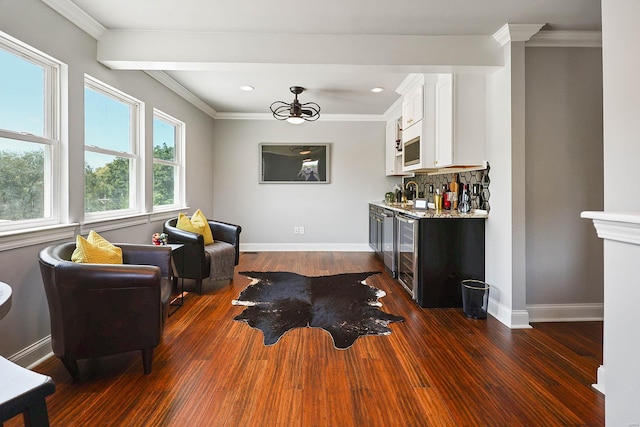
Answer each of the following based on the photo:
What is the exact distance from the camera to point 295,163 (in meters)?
6.10

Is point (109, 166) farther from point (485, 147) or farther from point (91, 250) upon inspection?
point (485, 147)

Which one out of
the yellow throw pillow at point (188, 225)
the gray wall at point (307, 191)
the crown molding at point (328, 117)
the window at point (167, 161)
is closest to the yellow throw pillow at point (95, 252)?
the yellow throw pillow at point (188, 225)

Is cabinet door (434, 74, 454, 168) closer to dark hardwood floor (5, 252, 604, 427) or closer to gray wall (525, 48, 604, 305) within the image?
gray wall (525, 48, 604, 305)

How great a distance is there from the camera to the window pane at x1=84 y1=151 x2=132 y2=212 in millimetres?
2975

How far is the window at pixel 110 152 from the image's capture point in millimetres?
2959

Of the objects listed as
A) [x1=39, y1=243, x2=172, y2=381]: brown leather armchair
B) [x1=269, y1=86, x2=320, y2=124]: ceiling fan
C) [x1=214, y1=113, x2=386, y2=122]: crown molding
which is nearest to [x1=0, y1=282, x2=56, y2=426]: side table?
[x1=39, y1=243, x2=172, y2=381]: brown leather armchair

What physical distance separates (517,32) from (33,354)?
13.6ft

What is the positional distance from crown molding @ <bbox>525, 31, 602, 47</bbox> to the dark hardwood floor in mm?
2333

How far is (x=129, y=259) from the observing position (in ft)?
8.39

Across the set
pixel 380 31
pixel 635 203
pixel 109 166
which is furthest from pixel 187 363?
pixel 380 31

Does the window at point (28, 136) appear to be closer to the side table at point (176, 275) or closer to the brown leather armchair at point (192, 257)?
the side table at point (176, 275)

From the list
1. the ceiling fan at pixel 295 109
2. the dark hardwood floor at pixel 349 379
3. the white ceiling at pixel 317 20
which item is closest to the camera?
the dark hardwood floor at pixel 349 379

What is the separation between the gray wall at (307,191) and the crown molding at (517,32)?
3.36 m

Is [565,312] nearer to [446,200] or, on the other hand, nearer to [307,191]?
[446,200]
